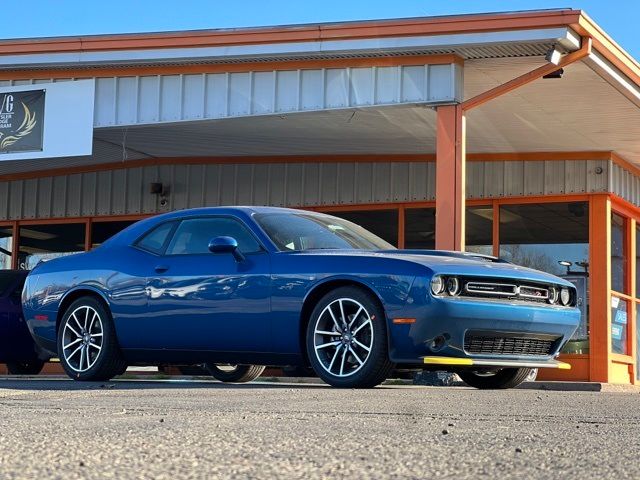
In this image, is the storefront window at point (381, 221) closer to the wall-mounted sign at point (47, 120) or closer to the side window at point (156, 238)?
the wall-mounted sign at point (47, 120)

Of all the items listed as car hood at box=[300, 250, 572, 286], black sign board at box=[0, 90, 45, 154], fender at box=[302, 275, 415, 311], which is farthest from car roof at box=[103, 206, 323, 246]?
black sign board at box=[0, 90, 45, 154]

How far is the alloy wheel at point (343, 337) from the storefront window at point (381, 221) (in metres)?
8.69

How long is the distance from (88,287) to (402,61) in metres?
4.54

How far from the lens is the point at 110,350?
8.81 metres

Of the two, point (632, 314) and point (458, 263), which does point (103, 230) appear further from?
point (458, 263)

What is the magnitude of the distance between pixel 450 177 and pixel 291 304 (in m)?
4.30

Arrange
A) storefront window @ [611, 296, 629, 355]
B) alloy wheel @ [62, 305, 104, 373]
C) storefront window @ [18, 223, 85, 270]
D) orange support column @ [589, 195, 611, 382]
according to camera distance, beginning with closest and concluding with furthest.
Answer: alloy wheel @ [62, 305, 104, 373] → orange support column @ [589, 195, 611, 382] → storefront window @ [611, 296, 629, 355] → storefront window @ [18, 223, 85, 270]

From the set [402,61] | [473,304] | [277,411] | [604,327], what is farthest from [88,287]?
[604,327]

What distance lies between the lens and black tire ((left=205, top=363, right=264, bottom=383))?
10588 mm

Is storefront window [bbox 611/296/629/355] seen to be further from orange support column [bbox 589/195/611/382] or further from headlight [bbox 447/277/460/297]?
headlight [bbox 447/277/460/297]

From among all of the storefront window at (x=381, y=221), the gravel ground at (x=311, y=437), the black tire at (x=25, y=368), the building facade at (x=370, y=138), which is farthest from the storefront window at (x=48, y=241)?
the gravel ground at (x=311, y=437)

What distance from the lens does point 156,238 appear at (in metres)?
8.92

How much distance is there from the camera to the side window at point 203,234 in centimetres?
846

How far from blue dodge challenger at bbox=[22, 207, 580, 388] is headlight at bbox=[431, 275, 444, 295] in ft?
0.03
